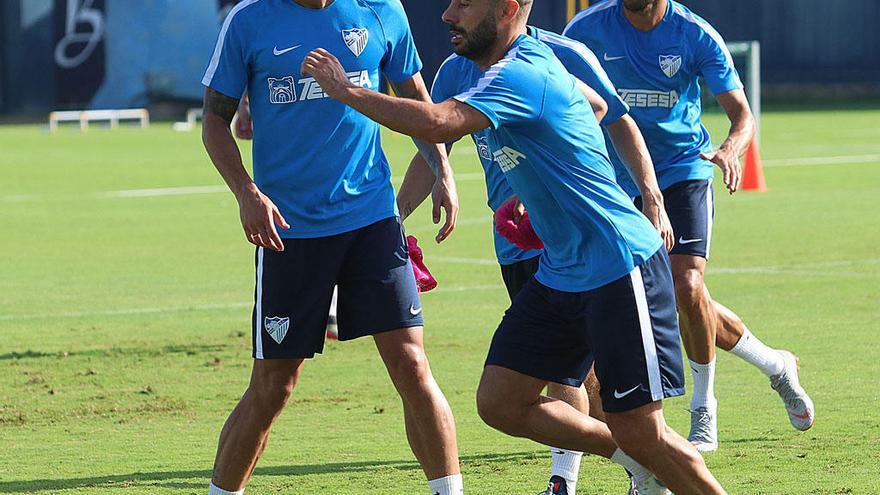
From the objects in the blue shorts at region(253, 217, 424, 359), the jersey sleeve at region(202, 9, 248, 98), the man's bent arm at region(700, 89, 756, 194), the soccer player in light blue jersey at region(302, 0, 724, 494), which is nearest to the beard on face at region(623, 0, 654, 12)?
the man's bent arm at region(700, 89, 756, 194)

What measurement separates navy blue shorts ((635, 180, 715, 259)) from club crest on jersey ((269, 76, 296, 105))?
2552mm

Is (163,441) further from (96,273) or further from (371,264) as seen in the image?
(96,273)

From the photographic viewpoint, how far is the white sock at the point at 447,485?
6.54 meters

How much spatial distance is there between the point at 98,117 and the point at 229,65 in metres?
39.9

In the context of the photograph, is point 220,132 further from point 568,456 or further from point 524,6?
point 568,456

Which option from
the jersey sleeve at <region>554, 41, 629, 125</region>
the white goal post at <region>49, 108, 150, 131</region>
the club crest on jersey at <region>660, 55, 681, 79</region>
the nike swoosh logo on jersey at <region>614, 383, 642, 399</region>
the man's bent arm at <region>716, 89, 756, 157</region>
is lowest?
the white goal post at <region>49, 108, 150, 131</region>

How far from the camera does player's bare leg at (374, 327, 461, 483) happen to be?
656cm

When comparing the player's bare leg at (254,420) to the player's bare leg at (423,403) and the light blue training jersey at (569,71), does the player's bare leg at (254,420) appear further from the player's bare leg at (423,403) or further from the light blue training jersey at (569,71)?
the light blue training jersey at (569,71)

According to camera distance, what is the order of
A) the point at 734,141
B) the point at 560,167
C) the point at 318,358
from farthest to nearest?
the point at 318,358 < the point at 734,141 < the point at 560,167

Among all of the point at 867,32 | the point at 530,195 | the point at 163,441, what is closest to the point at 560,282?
the point at 530,195

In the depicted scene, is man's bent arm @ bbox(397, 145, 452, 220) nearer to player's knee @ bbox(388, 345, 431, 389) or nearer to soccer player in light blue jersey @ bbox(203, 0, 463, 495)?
soccer player in light blue jersey @ bbox(203, 0, 463, 495)

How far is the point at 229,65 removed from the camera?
6.58 meters

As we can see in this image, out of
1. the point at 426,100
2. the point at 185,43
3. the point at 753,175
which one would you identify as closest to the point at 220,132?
the point at 426,100

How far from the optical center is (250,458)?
6.71 metres
